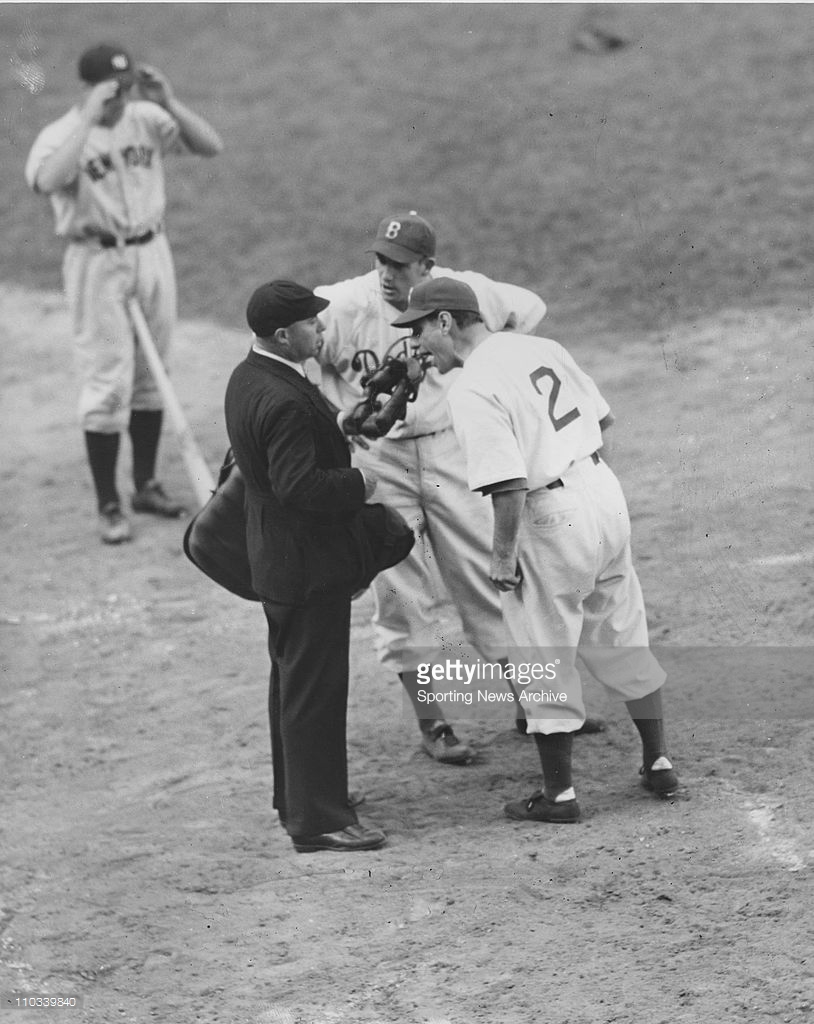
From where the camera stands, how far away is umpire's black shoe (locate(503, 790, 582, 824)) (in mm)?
4246

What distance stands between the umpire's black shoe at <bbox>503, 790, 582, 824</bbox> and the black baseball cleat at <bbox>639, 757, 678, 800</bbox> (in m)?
0.24

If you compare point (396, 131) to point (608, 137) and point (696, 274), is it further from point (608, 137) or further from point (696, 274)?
→ point (696, 274)

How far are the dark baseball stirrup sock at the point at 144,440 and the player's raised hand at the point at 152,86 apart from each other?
150cm

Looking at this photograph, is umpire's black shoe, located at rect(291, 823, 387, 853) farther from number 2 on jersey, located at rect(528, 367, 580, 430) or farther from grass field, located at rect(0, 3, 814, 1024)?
number 2 on jersey, located at rect(528, 367, 580, 430)

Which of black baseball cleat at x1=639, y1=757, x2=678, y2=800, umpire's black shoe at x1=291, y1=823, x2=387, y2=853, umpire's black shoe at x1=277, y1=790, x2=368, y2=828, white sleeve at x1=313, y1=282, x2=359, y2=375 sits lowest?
umpire's black shoe at x1=277, y1=790, x2=368, y2=828

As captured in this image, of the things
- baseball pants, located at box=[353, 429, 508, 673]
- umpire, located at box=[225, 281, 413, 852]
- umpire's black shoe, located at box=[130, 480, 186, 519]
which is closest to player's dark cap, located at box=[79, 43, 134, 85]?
umpire's black shoe, located at box=[130, 480, 186, 519]

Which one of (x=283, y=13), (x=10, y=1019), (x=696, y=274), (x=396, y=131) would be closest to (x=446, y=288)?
(x=10, y=1019)

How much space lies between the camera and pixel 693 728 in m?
4.80

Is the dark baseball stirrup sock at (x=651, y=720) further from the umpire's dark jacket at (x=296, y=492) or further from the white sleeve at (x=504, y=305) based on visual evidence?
the white sleeve at (x=504, y=305)

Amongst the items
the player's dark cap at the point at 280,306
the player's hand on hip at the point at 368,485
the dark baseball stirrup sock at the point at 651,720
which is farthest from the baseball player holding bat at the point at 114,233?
the dark baseball stirrup sock at the point at 651,720

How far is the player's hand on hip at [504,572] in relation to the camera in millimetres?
4027

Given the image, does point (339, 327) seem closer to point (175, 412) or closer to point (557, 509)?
point (557, 509)

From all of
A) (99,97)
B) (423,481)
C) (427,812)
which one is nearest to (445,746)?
(427,812)

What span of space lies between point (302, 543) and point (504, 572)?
0.58 meters
